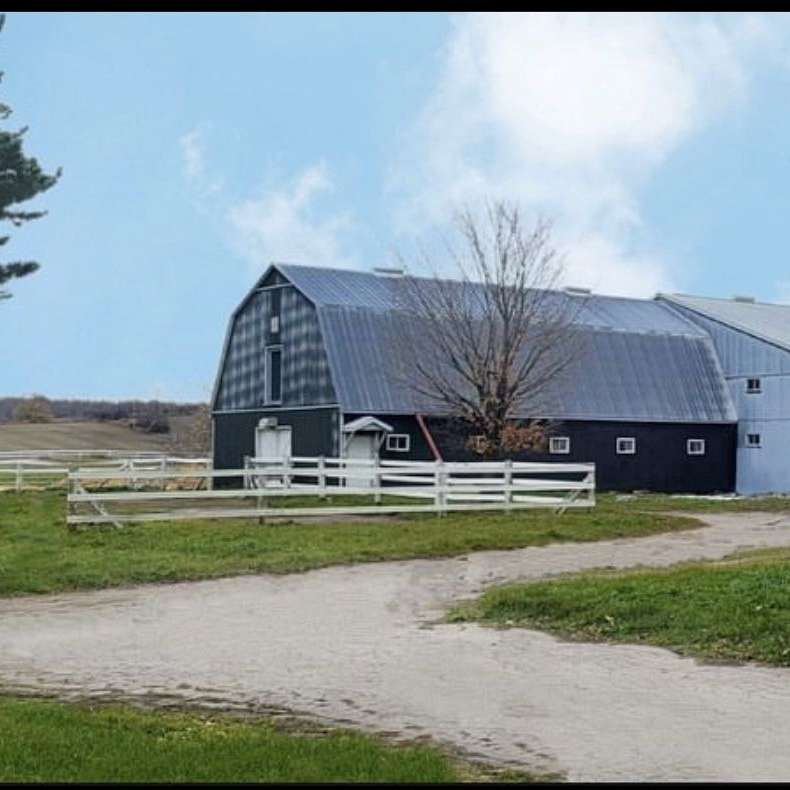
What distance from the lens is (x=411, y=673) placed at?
9.45 m

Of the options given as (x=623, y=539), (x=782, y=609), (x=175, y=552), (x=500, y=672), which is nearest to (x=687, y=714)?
(x=500, y=672)

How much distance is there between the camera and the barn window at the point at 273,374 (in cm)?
3719

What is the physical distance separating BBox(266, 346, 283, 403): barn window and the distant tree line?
3730cm

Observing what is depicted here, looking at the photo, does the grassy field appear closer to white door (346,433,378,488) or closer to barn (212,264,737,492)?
barn (212,264,737,492)

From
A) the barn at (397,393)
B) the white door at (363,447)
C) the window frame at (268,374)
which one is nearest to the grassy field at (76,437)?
the barn at (397,393)

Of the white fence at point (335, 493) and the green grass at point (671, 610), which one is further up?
the white fence at point (335, 493)

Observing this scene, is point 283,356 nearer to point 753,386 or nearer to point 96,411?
point 753,386

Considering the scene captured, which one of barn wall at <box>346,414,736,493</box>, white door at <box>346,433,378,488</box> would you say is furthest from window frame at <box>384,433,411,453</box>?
white door at <box>346,433,378,488</box>

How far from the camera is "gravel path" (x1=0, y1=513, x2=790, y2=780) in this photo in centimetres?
702

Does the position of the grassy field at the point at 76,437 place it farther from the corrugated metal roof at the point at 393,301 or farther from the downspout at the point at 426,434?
the downspout at the point at 426,434

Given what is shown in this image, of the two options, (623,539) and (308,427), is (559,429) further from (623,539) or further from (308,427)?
(623,539)

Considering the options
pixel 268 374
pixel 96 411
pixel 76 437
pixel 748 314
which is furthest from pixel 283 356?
pixel 96 411

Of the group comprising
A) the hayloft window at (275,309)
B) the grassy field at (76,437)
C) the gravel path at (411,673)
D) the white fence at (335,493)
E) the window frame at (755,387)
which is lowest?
the gravel path at (411,673)

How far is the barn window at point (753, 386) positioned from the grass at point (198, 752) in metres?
34.7
